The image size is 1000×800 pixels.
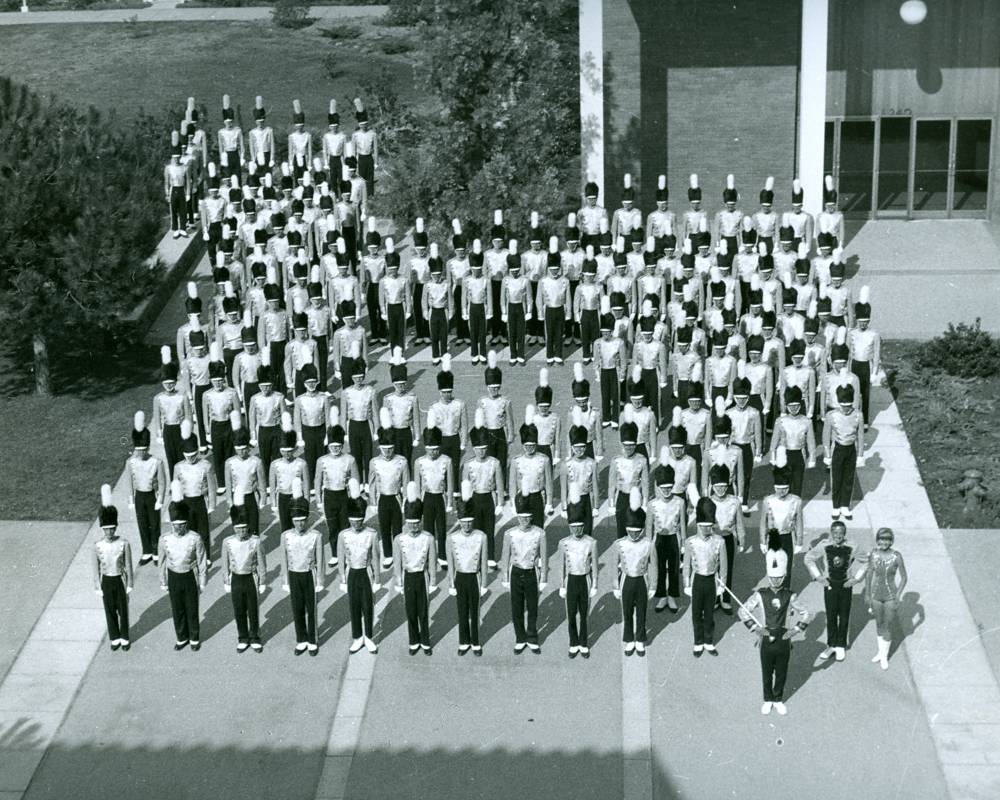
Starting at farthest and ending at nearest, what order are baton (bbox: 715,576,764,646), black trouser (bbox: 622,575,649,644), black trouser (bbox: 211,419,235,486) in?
black trouser (bbox: 211,419,235,486)
black trouser (bbox: 622,575,649,644)
baton (bbox: 715,576,764,646)

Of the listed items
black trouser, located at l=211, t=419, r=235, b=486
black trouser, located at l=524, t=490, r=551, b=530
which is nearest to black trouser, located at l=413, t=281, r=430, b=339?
black trouser, located at l=211, t=419, r=235, b=486

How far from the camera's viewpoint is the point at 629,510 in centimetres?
1419

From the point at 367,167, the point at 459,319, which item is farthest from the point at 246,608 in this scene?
the point at 367,167

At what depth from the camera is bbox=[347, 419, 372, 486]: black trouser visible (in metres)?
17.0

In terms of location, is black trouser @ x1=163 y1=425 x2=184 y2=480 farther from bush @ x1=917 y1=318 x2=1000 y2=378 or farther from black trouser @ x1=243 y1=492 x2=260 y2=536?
bush @ x1=917 y1=318 x2=1000 y2=378

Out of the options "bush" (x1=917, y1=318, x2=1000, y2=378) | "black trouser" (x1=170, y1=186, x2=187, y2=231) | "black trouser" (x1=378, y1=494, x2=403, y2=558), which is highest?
"black trouser" (x1=170, y1=186, x2=187, y2=231)

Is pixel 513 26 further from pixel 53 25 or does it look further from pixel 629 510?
pixel 53 25

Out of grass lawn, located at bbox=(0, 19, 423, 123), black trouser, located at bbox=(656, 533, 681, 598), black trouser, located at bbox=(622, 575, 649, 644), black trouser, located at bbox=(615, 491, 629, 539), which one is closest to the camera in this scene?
black trouser, located at bbox=(622, 575, 649, 644)

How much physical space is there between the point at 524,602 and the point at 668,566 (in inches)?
55.7

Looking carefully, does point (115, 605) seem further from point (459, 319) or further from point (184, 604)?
point (459, 319)

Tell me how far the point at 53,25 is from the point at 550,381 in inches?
1008

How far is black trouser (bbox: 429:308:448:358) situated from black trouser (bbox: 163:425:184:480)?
3.92 metres

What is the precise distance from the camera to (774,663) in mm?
13195

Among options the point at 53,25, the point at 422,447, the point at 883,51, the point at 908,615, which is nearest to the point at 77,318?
the point at 422,447
